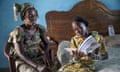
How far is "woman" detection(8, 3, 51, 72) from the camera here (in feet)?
7.33

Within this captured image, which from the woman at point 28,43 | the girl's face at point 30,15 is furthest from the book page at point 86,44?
the girl's face at point 30,15

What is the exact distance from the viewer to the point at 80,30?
94.4 inches

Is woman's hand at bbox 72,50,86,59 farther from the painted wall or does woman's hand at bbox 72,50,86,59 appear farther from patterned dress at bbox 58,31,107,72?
the painted wall

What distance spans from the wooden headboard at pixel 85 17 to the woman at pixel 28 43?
1732 mm

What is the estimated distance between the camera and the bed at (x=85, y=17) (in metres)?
4.12

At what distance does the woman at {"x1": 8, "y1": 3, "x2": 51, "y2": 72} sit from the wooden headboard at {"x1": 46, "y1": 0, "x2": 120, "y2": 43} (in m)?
1.73

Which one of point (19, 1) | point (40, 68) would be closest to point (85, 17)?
point (19, 1)

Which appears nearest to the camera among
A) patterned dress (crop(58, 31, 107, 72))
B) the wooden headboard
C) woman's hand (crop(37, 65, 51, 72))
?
woman's hand (crop(37, 65, 51, 72))

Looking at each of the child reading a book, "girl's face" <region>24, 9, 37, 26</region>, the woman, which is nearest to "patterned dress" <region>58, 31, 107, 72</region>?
the child reading a book

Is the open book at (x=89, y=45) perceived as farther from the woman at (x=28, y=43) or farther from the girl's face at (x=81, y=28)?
the woman at (x=28, y=43)

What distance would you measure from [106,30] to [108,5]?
40 centimetres

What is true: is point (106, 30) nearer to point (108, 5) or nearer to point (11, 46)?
point (108, 5)

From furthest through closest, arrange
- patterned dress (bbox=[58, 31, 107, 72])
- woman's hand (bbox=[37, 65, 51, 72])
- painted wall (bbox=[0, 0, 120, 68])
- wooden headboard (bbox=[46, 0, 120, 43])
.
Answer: painted wall (bbox=[0, 0, 120, 68])
wooden headboard (bbox=[46, 0, 120, 43])
patterned dress (bbox=[58, 31, 107, 72])
woman's hand (bbox=[37, 65, 51, 72])

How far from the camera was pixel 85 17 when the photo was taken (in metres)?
4.15
